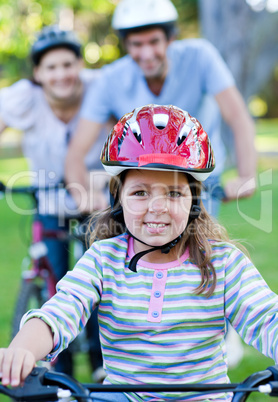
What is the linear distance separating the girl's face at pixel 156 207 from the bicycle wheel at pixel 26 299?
2.09 metres

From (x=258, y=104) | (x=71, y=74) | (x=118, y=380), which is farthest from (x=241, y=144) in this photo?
(x=258, y=104)

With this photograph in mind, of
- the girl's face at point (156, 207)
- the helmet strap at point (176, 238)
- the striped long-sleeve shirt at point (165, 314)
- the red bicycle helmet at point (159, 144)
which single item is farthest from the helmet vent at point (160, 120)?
the striped long-sleeve shirt at point (165, 314)

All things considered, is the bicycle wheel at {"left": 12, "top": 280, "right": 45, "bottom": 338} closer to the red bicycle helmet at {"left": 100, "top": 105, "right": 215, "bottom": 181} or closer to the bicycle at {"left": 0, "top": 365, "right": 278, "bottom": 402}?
the red bicycle helmet at {"left": 100, "top": 105, "right": 215, "bottom": 181}

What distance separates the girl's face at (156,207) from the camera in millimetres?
2291

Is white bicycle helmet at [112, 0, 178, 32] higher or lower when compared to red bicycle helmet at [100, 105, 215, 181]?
higher

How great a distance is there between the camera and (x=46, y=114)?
442 centimetres

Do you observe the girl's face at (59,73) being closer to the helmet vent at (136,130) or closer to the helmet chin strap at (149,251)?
the helmet vent at (136,130)

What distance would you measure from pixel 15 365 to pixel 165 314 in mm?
658

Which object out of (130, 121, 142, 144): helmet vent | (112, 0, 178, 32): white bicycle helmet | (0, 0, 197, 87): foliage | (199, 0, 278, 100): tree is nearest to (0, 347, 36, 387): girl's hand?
(130, 121, 142, 144): helmet vent

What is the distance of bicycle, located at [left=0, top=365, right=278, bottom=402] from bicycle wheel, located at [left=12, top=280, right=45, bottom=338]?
2.48 metres

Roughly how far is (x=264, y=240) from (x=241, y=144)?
574 cm

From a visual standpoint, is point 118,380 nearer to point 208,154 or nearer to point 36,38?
point 208,154

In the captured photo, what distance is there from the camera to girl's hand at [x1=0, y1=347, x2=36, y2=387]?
5.76 ft

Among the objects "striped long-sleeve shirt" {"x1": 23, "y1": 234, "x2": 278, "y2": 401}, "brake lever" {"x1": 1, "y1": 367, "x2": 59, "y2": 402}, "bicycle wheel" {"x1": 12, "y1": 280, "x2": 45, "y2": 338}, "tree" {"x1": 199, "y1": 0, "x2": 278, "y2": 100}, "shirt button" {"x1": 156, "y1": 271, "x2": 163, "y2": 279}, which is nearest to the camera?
"brake lever" {"x1": 1, "y1": 367, "x2": 59, "y2": 402}
